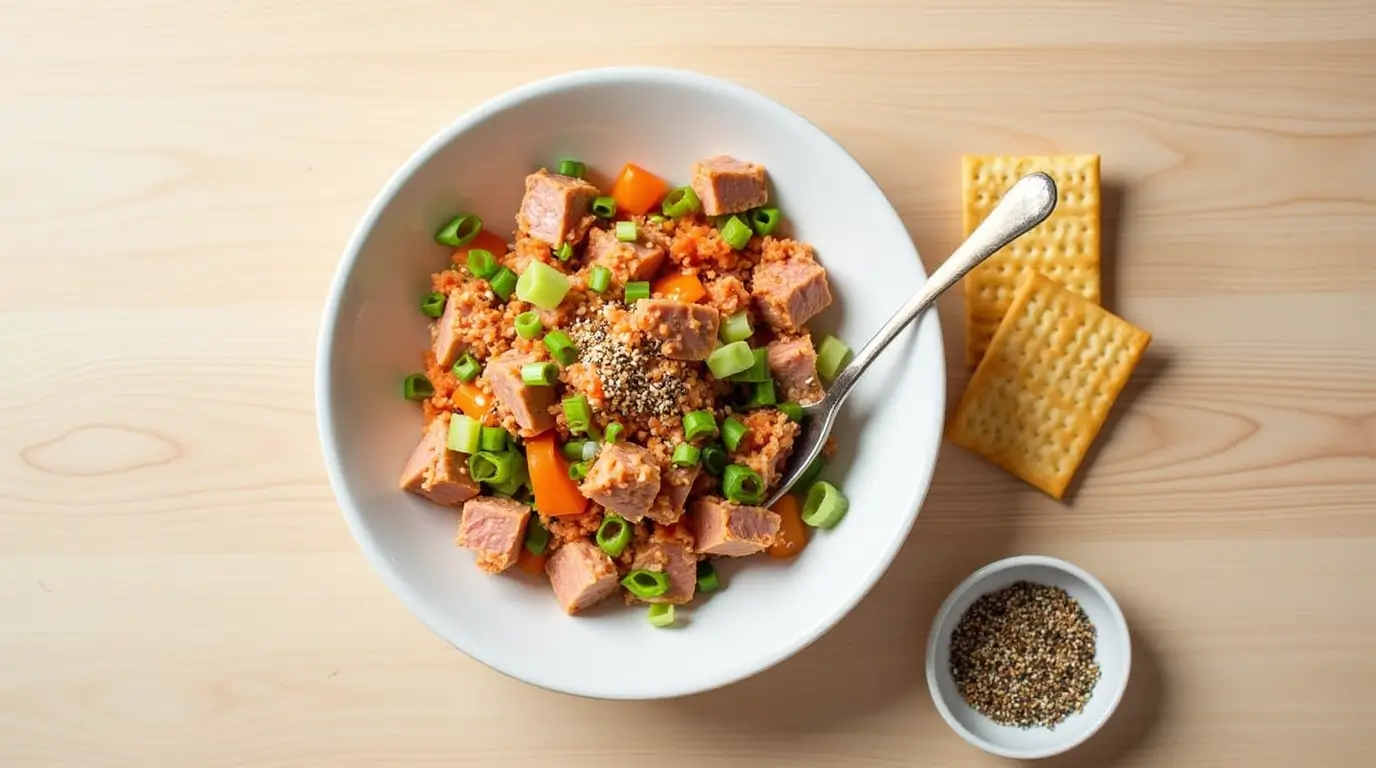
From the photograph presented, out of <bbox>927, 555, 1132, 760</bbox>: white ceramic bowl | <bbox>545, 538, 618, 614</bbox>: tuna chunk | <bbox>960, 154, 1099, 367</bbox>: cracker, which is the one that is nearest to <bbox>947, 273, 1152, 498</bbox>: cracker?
<bbox>960, 154, 1099, 367</bbox>: cracker

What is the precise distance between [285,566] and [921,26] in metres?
1.99

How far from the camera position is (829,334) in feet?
7.64

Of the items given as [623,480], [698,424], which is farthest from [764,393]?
[623,480]

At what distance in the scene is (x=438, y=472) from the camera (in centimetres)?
211

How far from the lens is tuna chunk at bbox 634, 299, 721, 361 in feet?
6.59

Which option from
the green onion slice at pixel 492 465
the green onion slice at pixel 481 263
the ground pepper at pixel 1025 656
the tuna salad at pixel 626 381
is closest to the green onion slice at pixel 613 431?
the tuna salad at pixel 626 381

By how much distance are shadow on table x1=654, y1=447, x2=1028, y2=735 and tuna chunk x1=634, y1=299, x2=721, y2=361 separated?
743mm

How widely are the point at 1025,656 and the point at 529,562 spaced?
3.88 ft

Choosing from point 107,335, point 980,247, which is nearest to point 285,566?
point 107,335

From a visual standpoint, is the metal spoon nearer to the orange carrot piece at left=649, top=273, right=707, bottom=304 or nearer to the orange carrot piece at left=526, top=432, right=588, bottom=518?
the orange carrot piece at left=649, top=273, right=707, bottom=304

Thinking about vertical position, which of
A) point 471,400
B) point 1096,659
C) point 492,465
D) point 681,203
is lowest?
point 1096,659

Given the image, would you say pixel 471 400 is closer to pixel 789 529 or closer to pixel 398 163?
pixel 398 163

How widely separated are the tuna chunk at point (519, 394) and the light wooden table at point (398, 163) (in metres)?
0.59

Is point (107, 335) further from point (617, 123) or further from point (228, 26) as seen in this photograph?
point (617, 123)
